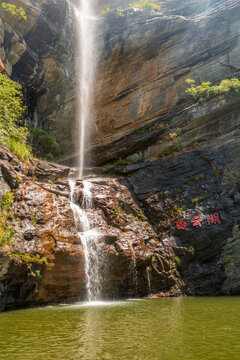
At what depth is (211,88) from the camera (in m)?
16.9

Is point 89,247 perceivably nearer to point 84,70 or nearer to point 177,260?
point 177,260

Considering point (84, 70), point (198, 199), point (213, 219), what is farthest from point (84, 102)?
point (213, 219)

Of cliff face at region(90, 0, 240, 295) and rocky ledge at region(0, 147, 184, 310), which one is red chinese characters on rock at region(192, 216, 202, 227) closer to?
cliff face at region(90, 0, 240, 295)

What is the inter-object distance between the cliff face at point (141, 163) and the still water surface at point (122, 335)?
9.65 feet

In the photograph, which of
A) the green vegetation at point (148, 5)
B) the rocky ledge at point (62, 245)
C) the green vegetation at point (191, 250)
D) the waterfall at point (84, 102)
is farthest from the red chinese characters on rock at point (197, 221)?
the green vegetation at point (148, 5)

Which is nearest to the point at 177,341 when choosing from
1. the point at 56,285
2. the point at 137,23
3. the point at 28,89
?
the point at 56,285

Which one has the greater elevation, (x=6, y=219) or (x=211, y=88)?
(x=211, y=88)

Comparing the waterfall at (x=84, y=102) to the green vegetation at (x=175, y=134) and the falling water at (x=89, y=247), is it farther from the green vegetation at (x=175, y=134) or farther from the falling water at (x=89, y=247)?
the green vegetation at (x=175, y=134)

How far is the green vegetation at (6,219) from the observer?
8.72 meters

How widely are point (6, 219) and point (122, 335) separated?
20.3 ft

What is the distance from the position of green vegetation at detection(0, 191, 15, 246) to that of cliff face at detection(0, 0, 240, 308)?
225mm

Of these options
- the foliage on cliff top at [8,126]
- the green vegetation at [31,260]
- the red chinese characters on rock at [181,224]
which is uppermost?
the foliage on cliff top at [8,126]

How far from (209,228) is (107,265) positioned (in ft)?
17.8

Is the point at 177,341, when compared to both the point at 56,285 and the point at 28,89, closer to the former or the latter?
the point at 56,285
